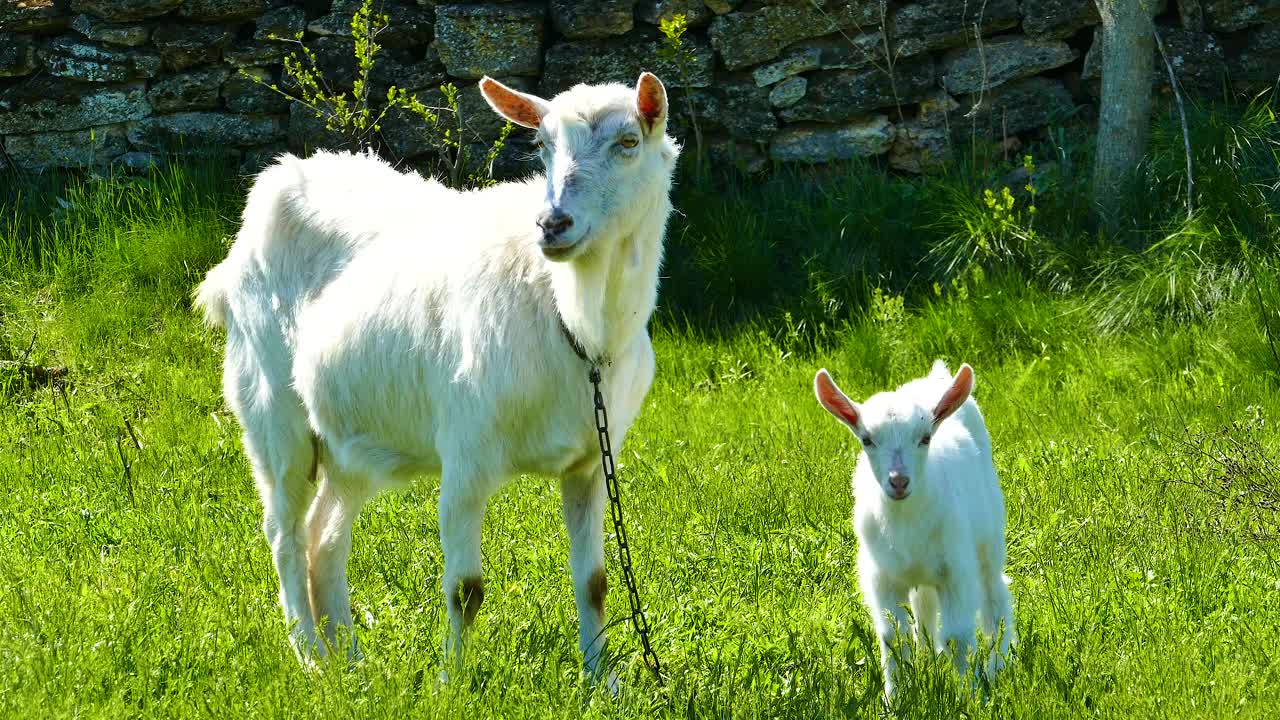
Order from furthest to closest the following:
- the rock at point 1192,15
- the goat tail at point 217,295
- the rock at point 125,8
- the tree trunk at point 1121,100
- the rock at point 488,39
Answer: the rock at point 125,8, the rock at point 488,39, the rock at point 1192,15, the tree trunk at point 1121,100, the goat tail at point 217,295

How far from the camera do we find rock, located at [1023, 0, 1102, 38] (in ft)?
29.9

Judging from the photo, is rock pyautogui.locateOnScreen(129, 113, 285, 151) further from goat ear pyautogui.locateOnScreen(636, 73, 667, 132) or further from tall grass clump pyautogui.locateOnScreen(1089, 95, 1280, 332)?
goat ear pyautogui.locateOnScreen(636, 73, 667, 132)

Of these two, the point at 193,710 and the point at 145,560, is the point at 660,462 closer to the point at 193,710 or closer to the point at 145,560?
the point at 145,560

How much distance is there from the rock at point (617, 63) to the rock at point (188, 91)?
223cm

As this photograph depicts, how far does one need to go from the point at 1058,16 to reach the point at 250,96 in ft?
17.3

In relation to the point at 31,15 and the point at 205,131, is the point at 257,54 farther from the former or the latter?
the point at 31,15

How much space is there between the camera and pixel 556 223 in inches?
159

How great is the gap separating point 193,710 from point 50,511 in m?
2.98

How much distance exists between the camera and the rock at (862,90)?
9.24 metres

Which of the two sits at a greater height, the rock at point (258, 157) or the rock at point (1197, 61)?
the rock at point (1197, 61)

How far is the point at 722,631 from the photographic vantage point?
492 centimetres

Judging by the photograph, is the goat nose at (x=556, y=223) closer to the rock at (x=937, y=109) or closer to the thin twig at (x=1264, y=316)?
the thin twig at (x=1264, y=316)

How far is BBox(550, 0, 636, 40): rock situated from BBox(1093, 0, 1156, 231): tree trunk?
9.51ft

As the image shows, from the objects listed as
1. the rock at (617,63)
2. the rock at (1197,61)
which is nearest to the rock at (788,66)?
the rock at (617,63)
